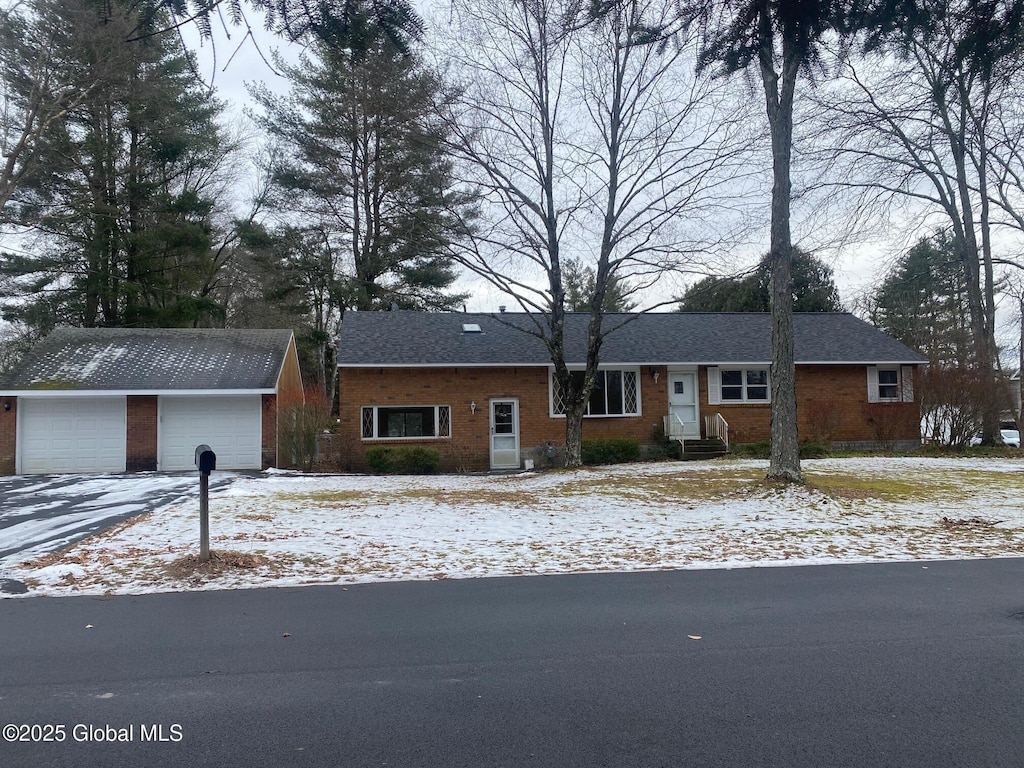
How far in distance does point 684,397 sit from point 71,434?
1822 cm

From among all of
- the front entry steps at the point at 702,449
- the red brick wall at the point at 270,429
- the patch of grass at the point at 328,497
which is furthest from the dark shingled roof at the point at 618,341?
the patch of grass at the point at 328,497

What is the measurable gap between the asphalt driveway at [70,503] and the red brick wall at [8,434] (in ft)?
3.85


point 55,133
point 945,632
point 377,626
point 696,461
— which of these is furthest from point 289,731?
point 55,133

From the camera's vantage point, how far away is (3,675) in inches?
177

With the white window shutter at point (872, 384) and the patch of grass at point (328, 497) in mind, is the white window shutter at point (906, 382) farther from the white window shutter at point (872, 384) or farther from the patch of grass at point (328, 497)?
the patch of grass at point (328, 497)

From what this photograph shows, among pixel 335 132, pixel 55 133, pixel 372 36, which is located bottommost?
pixel 372 36

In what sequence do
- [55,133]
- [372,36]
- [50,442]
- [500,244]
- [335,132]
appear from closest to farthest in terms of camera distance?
[372,36], [500,244], [50,442], [55,133], [335,132]

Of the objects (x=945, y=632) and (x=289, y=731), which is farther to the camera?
(x=945, y=632)

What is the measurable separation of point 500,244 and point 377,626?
42.0ft

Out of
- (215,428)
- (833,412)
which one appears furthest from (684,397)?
(215,428)

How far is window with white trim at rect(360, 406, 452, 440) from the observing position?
69.9ft

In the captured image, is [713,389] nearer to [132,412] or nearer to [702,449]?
[702,449]

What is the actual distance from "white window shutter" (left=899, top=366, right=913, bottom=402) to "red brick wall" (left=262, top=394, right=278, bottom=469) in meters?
20.0

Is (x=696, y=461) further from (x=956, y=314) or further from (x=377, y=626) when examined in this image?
(x=956, y=314)
